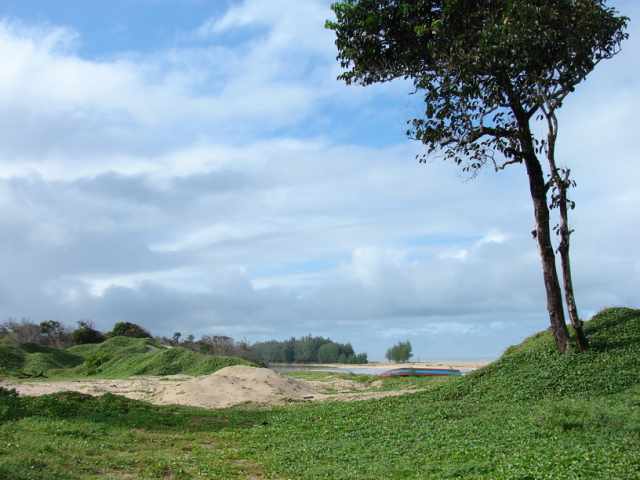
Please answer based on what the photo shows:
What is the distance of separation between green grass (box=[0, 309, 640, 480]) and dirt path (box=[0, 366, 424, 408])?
7.98ft

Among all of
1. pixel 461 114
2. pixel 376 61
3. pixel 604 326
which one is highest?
pixel 376 61

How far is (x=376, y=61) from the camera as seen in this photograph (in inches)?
726

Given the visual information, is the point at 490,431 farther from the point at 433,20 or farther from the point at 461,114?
the point at 433,20

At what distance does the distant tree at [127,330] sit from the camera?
44.1 m

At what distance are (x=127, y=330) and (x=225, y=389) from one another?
24521 millimetres

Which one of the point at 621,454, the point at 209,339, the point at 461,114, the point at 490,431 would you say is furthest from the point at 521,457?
the point at 209,339

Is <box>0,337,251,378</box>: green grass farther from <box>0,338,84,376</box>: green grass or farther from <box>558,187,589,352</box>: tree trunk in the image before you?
<box>558,187,589,352</box>: tree trunk

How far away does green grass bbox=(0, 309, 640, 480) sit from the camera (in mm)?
9109

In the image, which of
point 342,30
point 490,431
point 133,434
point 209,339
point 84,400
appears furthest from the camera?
point 209,339

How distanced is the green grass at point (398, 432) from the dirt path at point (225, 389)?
243 centimetres

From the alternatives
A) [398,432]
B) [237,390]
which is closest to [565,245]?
[398,432]

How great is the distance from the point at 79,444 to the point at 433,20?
12.2 meters

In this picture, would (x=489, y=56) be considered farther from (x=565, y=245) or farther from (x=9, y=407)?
(x=9, y=407)

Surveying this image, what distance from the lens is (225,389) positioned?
71.0 ft
